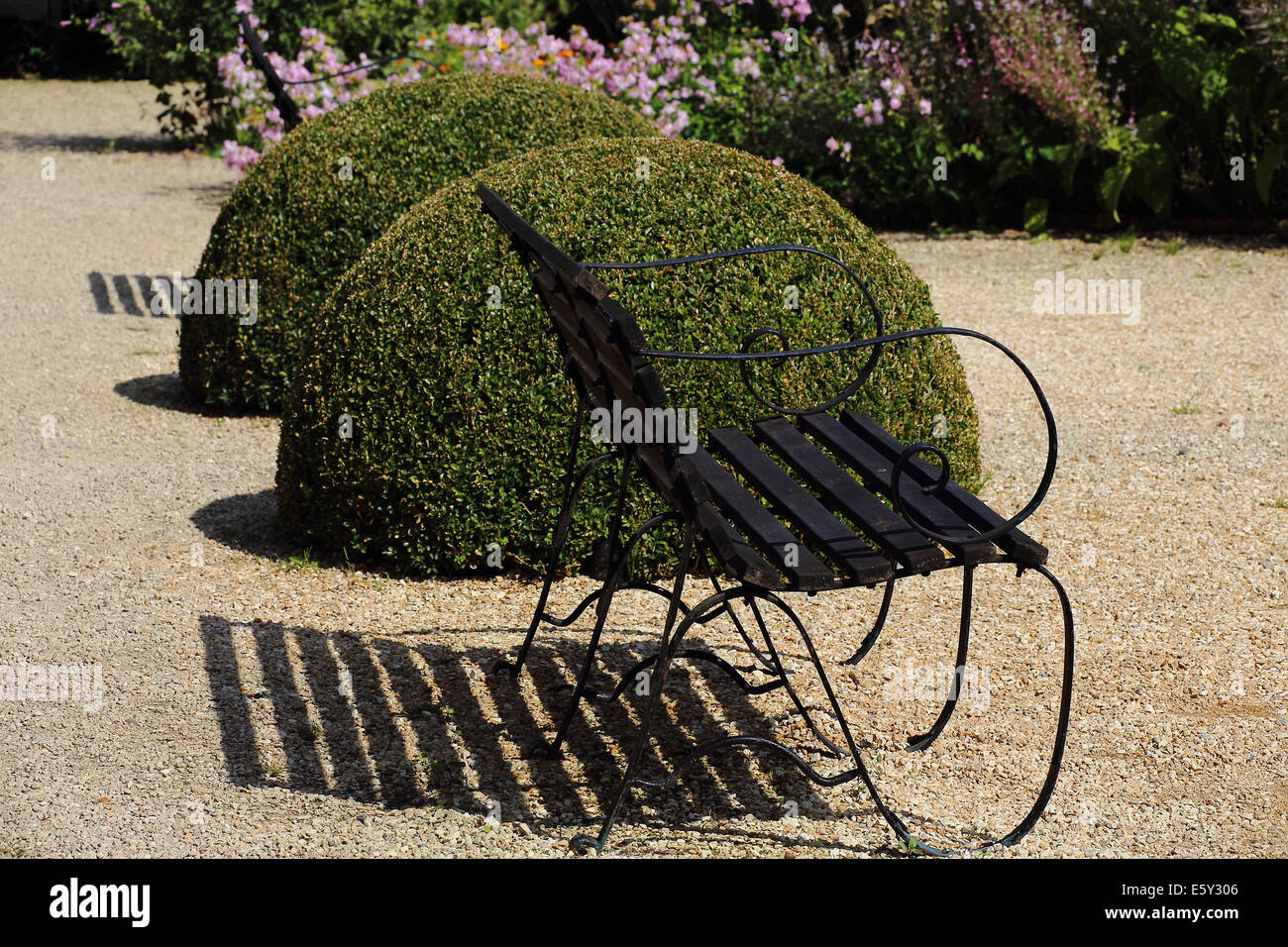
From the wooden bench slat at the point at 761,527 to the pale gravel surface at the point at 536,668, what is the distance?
2.17 ft

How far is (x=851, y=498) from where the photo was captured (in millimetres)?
3326

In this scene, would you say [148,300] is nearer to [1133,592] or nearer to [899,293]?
[899,293]

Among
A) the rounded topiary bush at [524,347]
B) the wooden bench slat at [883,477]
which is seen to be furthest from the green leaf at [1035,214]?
the wooden bench slat at [883,477]

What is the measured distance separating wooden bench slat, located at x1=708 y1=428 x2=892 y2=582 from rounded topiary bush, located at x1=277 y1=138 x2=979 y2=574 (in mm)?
607

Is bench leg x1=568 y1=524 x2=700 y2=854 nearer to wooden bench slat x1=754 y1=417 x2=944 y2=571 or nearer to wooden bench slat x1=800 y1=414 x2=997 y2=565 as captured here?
wooden bench slat x1=754 y1=417 x2=944 y2=571

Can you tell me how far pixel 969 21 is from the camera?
998cm

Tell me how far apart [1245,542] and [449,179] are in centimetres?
345

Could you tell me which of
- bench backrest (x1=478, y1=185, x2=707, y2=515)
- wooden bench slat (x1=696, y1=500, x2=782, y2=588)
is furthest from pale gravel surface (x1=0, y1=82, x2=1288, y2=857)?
bench backrest (x1=478, y1=185, x2=707, y2=515)

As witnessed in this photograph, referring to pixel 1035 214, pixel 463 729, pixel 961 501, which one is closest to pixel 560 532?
pixel 463 729

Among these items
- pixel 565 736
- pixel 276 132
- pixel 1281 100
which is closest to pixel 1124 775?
pixel 565 736

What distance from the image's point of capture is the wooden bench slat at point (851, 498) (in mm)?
2994

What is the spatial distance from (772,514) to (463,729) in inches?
40.2

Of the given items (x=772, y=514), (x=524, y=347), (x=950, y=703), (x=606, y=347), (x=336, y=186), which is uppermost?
(x=336, y=186)

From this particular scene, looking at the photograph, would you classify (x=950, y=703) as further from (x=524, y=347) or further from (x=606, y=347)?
(x=524, y=347)
